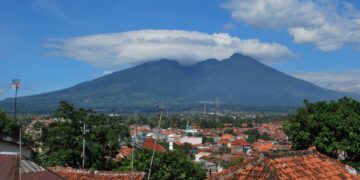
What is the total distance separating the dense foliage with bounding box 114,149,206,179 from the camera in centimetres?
1573

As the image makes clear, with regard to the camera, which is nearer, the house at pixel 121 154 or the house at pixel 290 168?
the house at pixel 290 168

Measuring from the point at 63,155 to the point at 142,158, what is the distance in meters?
2.67

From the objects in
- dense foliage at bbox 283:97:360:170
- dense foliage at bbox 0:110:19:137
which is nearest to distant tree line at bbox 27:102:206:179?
dense foliage at bbox 0:110:19:137

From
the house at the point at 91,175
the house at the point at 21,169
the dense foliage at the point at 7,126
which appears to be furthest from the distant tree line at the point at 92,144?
the house at the point at 21,169

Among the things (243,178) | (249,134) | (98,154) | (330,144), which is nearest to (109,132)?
(98,154)

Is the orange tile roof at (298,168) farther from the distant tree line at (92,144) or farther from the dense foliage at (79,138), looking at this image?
the dense foliage at (79,138)

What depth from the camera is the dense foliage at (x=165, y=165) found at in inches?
619

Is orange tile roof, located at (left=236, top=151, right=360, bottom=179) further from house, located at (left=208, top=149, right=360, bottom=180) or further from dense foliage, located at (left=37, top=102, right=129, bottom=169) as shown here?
dense foliage, located at (left=37, top=102, right=129, bottom=169)

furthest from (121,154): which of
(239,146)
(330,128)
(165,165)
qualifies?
(239,146)

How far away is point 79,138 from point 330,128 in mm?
8162

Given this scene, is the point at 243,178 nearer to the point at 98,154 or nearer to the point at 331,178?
the point at 331,178

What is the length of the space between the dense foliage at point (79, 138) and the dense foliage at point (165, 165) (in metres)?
0.83

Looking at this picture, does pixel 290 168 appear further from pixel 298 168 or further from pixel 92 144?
pixel 92 144

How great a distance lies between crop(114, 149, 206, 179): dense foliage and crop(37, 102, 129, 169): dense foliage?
2.71 ft
